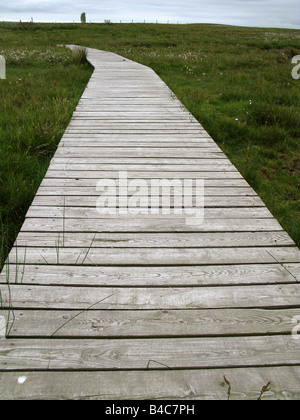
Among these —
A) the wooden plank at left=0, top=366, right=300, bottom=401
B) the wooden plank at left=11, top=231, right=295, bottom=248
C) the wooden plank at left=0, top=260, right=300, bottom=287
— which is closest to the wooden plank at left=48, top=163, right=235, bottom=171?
the wooden plank at left=11, top=231, right=295, bottom=248

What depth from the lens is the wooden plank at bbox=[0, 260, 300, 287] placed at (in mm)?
2074

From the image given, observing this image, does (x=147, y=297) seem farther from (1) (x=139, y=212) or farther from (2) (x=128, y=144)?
(2) (x=128, y=144)

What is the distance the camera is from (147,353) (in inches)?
64.4

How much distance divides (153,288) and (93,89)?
656 centimetres

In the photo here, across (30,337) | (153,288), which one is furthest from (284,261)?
(30,337)

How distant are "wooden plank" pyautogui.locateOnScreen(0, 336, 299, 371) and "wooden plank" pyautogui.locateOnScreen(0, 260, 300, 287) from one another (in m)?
0.42

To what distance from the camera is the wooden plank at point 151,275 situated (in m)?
2.07

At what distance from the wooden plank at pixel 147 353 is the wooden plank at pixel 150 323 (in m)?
0.04

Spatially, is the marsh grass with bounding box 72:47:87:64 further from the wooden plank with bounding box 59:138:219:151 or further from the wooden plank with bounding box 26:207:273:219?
the wooden plank with bounding box 26:207:273:219

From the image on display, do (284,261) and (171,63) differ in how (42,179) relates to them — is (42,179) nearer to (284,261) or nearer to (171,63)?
(284,261)

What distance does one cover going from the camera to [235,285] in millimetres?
2084

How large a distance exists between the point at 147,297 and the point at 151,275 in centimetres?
20

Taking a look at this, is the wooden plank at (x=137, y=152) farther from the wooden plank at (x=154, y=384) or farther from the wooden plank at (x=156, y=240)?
the wooden plank at (x=154, y=384)

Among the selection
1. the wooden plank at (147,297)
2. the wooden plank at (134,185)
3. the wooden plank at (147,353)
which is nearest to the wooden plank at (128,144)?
the wooden plank at (134,185)
